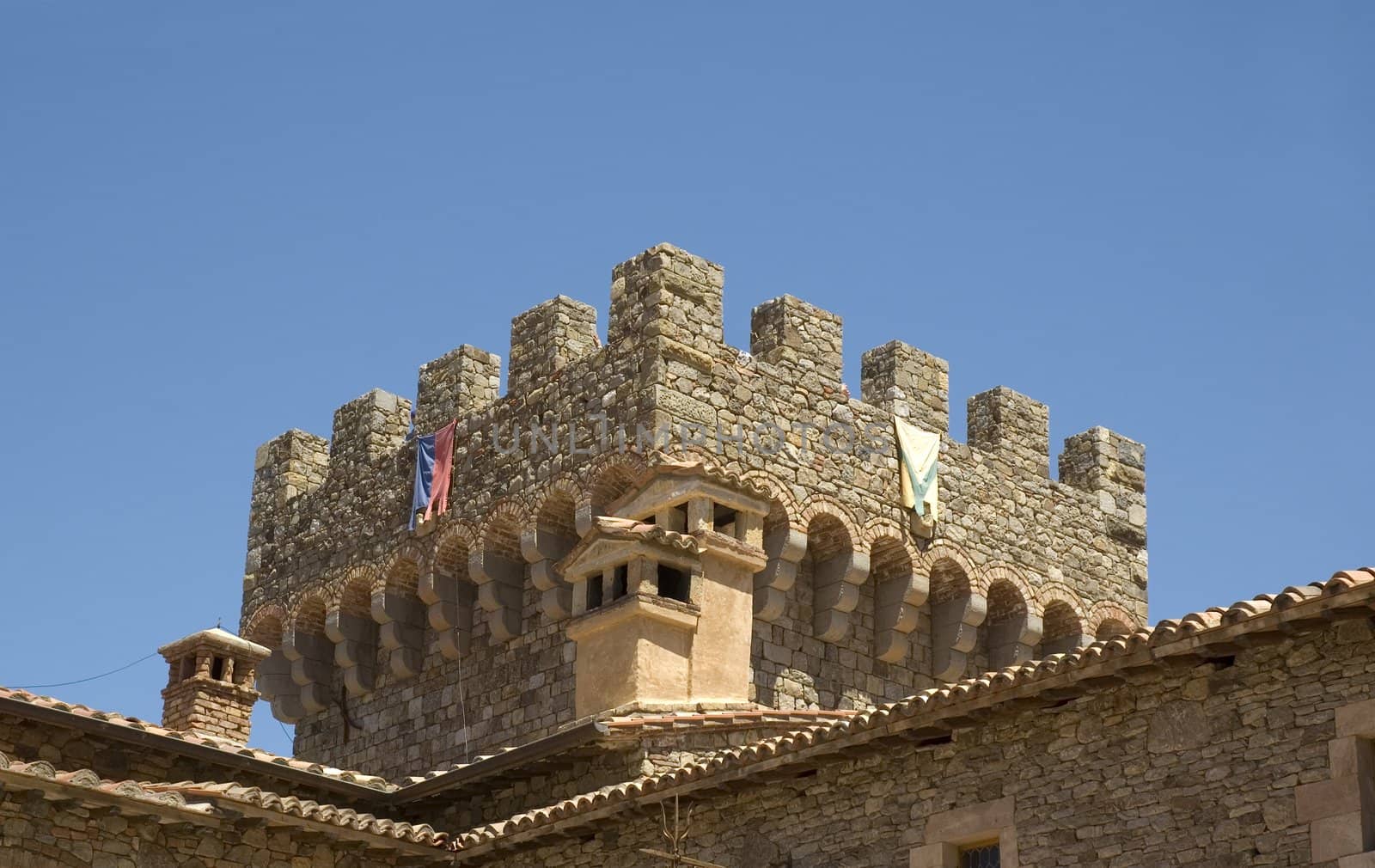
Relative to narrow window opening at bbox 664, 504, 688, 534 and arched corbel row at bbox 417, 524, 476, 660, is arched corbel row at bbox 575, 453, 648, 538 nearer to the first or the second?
narrow window opening at bbox 664, 504, 688, 534

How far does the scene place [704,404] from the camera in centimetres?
2130

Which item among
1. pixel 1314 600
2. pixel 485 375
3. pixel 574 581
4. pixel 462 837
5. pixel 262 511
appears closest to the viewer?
→ pixel 1314 600

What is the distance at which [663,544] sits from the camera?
19312 mm

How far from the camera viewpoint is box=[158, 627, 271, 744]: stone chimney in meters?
19.8

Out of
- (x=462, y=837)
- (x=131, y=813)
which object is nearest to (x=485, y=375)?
(x=462, y=837)

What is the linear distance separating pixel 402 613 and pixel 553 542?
2520mm

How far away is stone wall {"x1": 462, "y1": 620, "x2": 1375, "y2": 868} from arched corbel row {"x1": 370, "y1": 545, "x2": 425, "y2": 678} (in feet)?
27.4

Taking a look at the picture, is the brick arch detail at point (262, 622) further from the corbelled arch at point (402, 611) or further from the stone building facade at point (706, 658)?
the corbelled arch at point (402, 611)

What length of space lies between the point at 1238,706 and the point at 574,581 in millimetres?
8956

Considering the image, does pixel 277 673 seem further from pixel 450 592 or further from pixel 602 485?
pixel 602 485

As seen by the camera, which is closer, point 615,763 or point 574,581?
point 615,763

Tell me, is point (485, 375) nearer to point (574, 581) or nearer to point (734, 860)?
point (574, 581)

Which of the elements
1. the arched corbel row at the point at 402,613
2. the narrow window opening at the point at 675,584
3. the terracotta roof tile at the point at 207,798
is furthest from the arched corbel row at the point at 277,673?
the terracotta roof tile at the point at 207,798

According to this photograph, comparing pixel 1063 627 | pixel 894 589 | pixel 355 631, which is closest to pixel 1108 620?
pixel 1063 627
